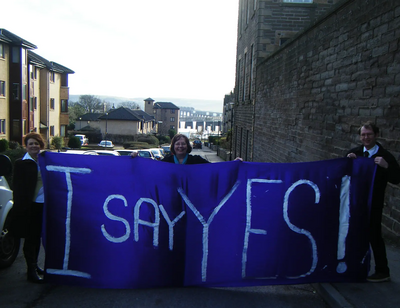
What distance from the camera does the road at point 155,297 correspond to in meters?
4.37

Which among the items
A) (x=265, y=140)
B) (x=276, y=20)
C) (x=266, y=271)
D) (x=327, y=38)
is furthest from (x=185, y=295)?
(x=276, y=20)

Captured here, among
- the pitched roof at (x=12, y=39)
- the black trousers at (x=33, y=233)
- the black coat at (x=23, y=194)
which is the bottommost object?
the black trousers at (x=33, y=233)

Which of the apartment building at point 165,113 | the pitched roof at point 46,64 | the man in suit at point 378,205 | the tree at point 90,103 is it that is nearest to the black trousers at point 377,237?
the man in suit at point 378,205

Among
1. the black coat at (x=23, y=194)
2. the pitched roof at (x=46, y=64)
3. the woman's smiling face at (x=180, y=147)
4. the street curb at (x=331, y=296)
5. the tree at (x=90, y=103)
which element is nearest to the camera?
the street curb at (x=331, y=296)

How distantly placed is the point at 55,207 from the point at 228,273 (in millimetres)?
2045

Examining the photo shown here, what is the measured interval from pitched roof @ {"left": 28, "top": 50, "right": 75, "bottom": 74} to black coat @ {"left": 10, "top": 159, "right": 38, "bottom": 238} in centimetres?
4047

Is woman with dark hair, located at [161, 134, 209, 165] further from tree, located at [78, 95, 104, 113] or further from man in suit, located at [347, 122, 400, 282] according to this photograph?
tree, located at [78, 95, 104, 113]

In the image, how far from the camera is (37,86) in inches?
1823

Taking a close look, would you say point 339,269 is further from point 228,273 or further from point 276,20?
point 276,20

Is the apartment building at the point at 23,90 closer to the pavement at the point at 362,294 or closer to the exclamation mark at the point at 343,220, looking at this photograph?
the exclamation mark at the point at 343,220

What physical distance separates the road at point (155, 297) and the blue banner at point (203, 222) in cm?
13

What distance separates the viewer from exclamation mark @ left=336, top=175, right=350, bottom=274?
15.4 feet

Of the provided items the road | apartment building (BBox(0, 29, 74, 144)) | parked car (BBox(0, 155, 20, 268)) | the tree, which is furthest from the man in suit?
the tree

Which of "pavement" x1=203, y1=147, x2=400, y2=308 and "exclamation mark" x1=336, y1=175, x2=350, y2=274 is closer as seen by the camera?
"pavement" x1=203, y1=147, x2=400, y2=308
